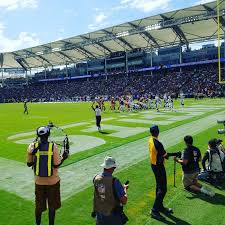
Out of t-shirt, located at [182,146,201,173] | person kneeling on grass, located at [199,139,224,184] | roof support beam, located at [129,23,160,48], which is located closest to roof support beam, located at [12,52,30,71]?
roof support beam, located at [129,23,160,48]

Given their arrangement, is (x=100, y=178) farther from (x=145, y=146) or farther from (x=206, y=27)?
(x=206, y=27)

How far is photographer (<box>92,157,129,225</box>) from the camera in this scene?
5027 millimetres

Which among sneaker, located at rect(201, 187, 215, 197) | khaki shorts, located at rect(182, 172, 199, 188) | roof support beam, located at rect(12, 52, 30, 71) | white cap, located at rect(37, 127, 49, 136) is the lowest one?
sneaker, located at rect(201, 187, 215, 197)

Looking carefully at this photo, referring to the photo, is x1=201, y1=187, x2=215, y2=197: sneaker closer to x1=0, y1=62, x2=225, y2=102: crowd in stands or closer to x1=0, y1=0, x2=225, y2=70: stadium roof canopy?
x1=0, y1=0, x2=225, y2=70: stadium roof canopy

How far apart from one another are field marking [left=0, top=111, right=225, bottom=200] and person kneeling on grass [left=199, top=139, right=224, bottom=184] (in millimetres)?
2939

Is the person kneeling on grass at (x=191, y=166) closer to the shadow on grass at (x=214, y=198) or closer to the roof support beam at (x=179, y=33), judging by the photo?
the shadow on grass at (x=214, y=198)

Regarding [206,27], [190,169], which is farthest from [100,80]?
[190,169]

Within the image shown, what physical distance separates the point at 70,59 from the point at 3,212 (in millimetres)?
87654

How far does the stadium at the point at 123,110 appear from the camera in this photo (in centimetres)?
794

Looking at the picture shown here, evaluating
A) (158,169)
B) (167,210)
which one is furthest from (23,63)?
(167,210)

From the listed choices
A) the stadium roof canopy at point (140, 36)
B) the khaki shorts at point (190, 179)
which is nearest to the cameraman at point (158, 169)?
the khaki shorts at point (190, 179)

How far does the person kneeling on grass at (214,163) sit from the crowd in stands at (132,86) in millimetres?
47177

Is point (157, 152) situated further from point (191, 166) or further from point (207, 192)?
point (207, 192)

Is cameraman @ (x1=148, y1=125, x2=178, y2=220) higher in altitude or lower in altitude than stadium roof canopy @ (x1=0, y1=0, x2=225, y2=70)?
lower
